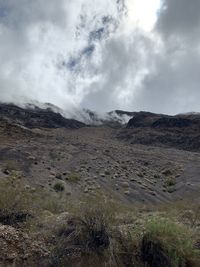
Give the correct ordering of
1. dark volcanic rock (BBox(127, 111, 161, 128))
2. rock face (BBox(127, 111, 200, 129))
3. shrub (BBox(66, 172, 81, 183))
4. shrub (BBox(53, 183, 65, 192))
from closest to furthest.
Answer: shrub (BBox(53, 183, 65, 192)), shrub (BBox(66, 172, 81, 183)), rock face (BBox(127, 111, 200, 129)), dark volcanic rock (BBox(127, 111, 161, 128))

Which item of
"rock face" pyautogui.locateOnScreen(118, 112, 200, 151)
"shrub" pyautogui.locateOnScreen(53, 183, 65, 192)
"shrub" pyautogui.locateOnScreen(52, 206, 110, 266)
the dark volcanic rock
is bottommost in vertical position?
"shrub" pyautogui.locateOnScreen(53, 183, 65, 192)

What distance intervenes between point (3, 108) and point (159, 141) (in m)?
54.0

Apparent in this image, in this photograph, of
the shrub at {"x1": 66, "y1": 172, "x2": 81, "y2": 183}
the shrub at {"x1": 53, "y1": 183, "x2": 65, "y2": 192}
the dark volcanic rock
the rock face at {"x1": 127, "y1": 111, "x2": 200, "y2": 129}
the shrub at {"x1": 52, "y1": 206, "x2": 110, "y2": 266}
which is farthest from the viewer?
the dark volcanic rock

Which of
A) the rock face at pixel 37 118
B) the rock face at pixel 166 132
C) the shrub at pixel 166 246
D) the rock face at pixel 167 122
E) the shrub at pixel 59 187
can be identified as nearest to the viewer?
the shrub at pixel 166 246

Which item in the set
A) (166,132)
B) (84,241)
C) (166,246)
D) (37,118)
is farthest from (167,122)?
(166,246)

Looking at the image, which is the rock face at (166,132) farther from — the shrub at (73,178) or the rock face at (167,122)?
the shrub at (73,178)

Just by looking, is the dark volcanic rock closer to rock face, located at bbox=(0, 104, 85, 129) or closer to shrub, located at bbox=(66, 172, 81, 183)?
rock face, located at bbox=(0, 104, 85, 129)

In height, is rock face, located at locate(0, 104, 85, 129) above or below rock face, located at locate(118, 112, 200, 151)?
above

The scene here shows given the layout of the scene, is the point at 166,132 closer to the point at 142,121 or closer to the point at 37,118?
the point at 142,121

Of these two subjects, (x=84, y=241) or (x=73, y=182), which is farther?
(x=73, y=182)

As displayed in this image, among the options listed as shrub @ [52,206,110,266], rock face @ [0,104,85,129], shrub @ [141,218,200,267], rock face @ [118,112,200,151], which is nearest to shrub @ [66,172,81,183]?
shrub @ [52,206,110,266]

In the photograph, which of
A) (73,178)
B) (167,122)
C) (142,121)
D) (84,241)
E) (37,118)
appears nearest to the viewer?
(84,241)

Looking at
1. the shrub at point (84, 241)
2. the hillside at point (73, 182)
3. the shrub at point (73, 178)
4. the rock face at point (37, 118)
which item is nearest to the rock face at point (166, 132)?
the rock face at point (37, 118)

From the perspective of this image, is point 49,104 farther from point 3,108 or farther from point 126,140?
point 126,140
